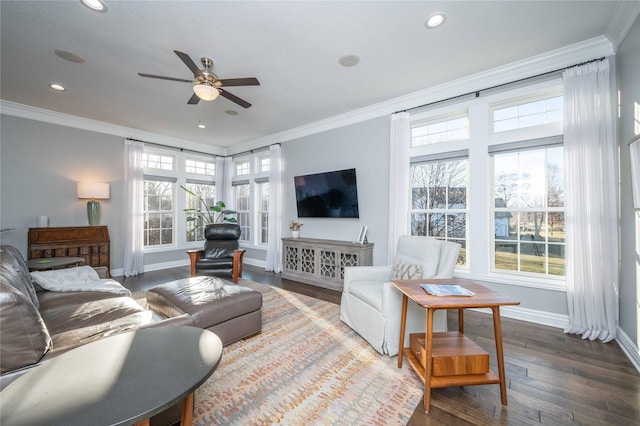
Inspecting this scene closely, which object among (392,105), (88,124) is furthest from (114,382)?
(88,124)

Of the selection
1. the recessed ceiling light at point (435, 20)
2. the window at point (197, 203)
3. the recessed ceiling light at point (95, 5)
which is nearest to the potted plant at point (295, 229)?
the window at point (197, 203)

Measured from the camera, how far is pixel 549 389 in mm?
1782

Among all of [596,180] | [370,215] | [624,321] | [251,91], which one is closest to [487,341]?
[624,321]

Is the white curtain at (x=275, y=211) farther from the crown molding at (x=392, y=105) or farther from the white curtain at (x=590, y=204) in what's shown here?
the white curtain at (x=590, y=204)

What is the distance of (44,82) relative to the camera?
3.35 meters

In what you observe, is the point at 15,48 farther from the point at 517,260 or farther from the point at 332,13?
the point at 517,260

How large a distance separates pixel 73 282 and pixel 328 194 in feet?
11.3

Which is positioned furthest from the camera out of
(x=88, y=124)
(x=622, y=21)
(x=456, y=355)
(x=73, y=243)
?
(x=88, y=124)

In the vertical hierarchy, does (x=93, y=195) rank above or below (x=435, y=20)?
below

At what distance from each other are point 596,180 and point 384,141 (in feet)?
7.82

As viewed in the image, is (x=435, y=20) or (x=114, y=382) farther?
(x=435, y=20)

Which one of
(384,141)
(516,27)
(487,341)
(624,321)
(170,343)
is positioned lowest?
(487,341)

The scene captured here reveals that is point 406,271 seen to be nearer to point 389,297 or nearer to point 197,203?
point 389,297

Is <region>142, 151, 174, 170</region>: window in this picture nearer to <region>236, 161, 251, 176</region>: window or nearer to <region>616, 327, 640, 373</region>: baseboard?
<region>236, 161, 251, 176</region>: window
